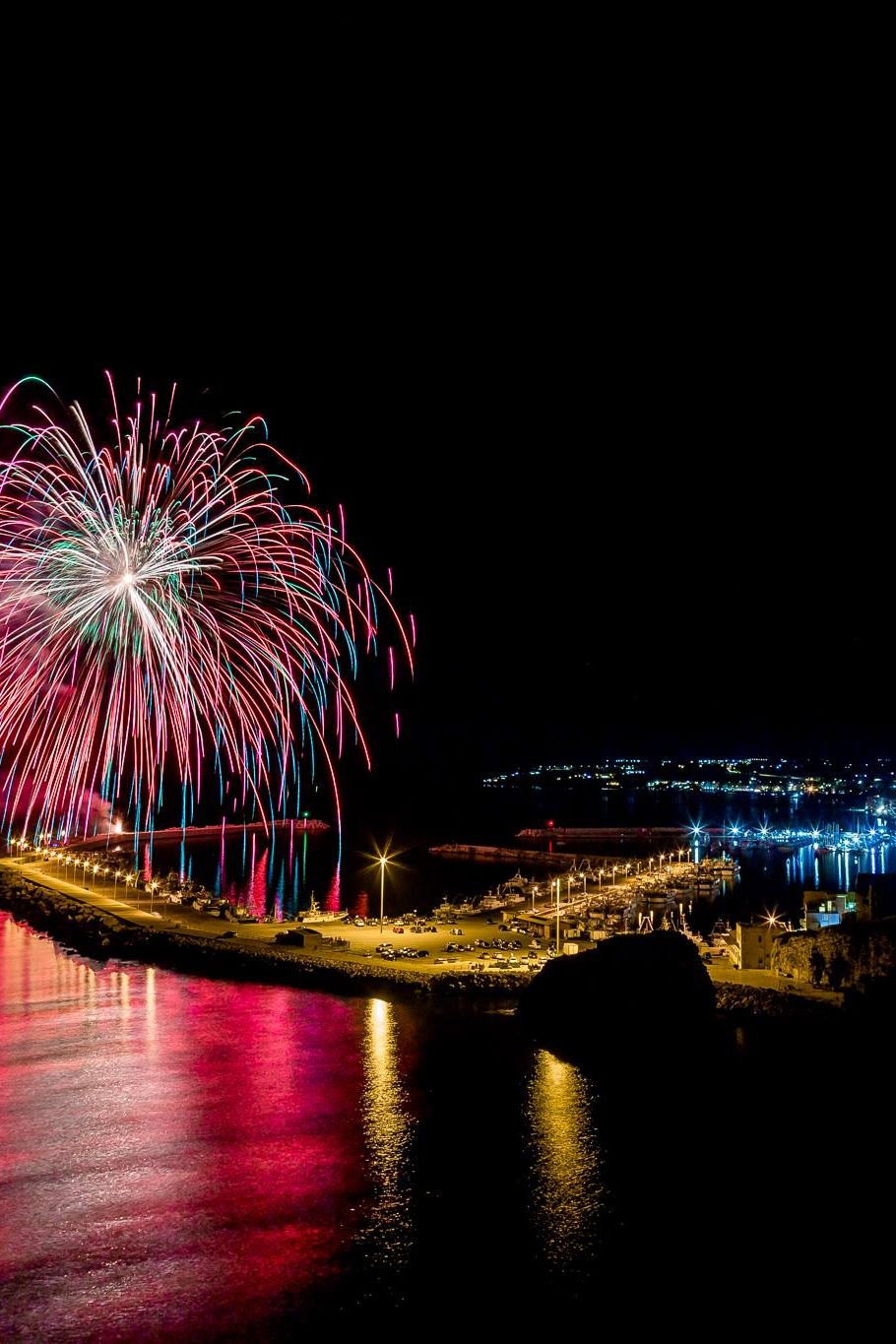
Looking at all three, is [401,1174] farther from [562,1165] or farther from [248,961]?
[248,961]

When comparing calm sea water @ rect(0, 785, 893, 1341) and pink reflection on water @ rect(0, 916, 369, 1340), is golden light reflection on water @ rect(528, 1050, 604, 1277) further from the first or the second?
pink reflection on water @ rect(0, 916, 369, 1340)

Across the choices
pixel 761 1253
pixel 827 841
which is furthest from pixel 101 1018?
pixel 827 841

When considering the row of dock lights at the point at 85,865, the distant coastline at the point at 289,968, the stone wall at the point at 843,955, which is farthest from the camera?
the row of dock lights at the point at 85,865

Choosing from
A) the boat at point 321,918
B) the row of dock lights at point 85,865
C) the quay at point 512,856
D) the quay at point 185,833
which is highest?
the row of dock lights at point 85,865

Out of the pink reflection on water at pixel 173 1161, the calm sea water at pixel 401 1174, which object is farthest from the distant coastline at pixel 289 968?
the pink reflection on water at pixel 173 1161

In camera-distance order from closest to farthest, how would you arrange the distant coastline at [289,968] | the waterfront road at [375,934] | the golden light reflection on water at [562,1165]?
1. the golden light reflection on water at [562,1165]
2. the distant coastline at [289,968]
3. the waterfront road at [375,934]

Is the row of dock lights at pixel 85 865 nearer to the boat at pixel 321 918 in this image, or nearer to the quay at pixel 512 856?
the boat at pixel 321 918
